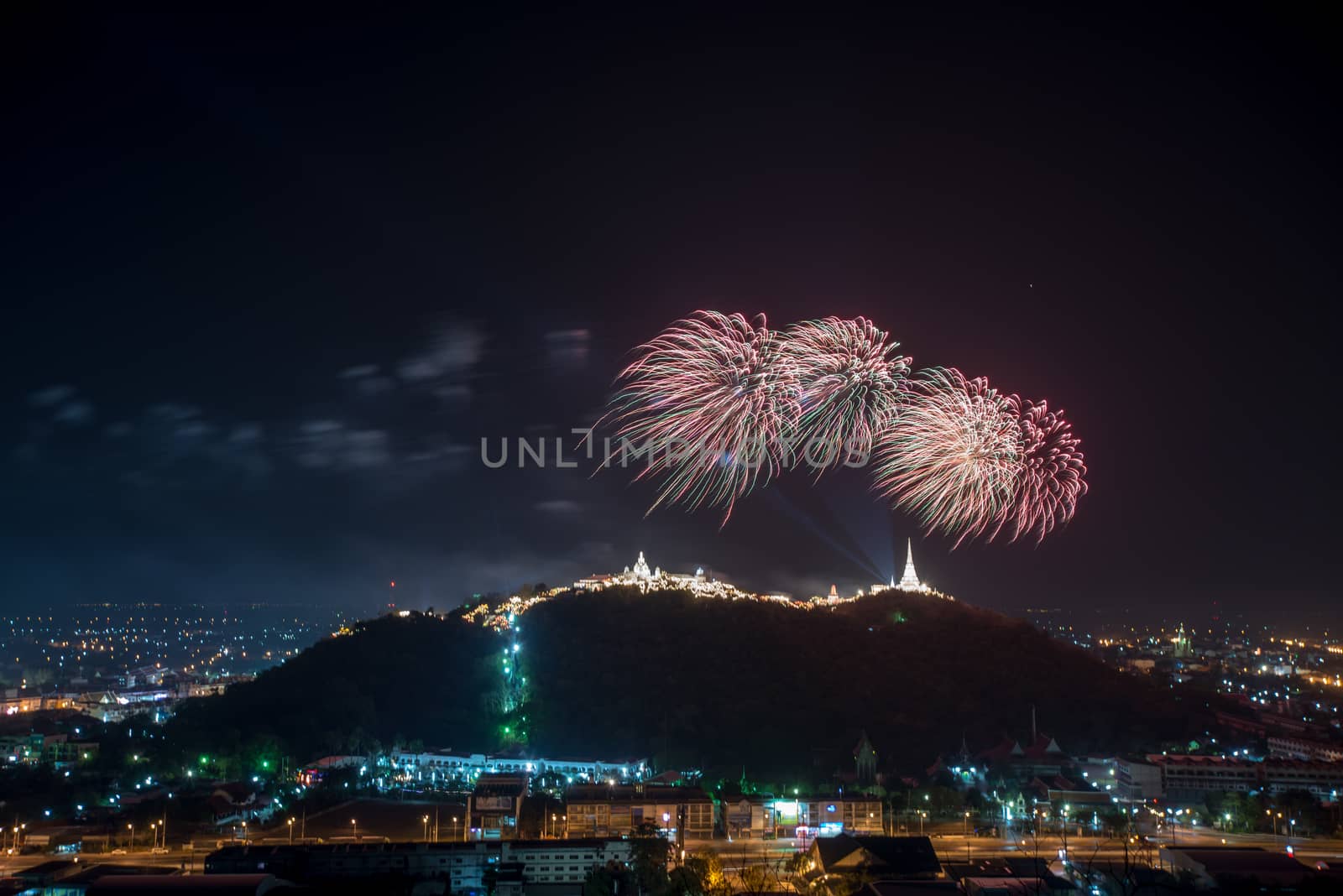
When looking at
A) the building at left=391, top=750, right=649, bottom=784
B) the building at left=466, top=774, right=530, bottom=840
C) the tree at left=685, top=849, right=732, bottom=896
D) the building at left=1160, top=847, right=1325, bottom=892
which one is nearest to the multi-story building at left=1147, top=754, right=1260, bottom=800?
Result: the building at left=1160, top=847, right=1325, bottom=892

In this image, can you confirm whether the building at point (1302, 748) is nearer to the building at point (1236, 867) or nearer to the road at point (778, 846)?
the road at point (778, 846)

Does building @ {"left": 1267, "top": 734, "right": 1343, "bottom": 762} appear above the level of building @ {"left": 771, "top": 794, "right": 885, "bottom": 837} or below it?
above

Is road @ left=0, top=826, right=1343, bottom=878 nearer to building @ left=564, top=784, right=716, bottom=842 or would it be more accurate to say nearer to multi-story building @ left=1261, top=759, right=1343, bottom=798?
building @ left=564, top=784, right=716, bottom=842

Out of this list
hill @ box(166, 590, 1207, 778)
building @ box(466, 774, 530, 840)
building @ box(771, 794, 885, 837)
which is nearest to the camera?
building @ box(466, 774, 530, 840)

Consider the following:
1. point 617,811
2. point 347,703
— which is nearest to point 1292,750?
point 617,811

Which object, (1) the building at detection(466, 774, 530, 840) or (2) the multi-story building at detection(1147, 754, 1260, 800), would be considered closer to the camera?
(1) the building at detection(466, 774, 530, 840)

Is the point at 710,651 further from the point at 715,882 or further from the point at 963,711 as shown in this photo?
the point at 715,882
